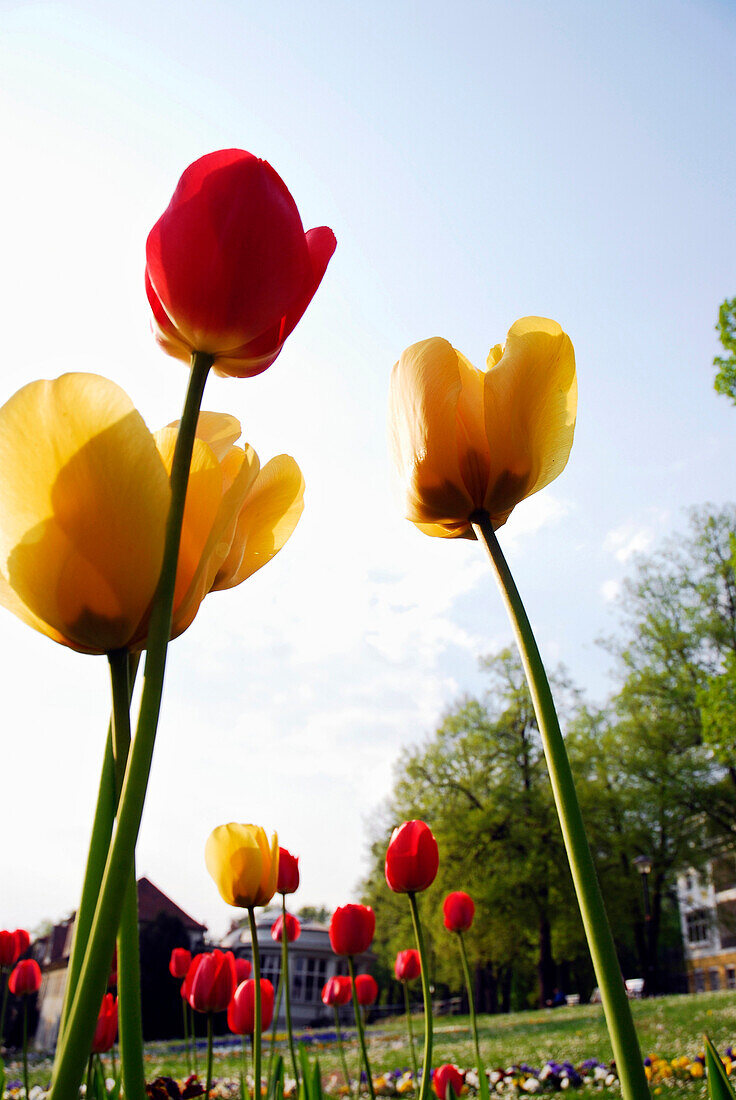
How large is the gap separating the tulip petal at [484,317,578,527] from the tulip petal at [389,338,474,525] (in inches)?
1.7

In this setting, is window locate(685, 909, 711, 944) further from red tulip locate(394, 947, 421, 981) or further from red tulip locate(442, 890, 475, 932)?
red tulip locate(442, 890, 475, 932)

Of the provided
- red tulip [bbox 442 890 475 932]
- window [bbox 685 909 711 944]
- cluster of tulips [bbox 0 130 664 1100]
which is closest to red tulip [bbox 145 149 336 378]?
cluster of tulips [bbox 0 130 664 1100]

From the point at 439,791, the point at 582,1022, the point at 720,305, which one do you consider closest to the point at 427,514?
the point at 720,305

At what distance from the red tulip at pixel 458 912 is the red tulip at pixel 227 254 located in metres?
2.62

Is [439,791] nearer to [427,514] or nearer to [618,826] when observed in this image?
[618,826]

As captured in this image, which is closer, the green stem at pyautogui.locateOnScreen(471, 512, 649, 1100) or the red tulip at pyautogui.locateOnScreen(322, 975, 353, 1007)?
the green stem at pyautogui.locateOnScreen(471, 512, 649, 1100)

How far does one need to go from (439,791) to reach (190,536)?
26.0m

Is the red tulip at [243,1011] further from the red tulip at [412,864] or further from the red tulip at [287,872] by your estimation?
the red tulip at [412,864]

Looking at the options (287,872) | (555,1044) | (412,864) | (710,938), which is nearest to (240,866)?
(412,864)

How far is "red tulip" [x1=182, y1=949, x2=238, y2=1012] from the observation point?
7.39 feet

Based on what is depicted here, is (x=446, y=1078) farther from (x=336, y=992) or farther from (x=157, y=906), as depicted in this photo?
(x=157, y=906)

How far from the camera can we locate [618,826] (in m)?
24.5

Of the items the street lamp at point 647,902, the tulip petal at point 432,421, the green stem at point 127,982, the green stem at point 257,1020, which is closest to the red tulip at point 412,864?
the green stem at point 257,1020

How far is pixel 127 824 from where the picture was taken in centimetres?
41
